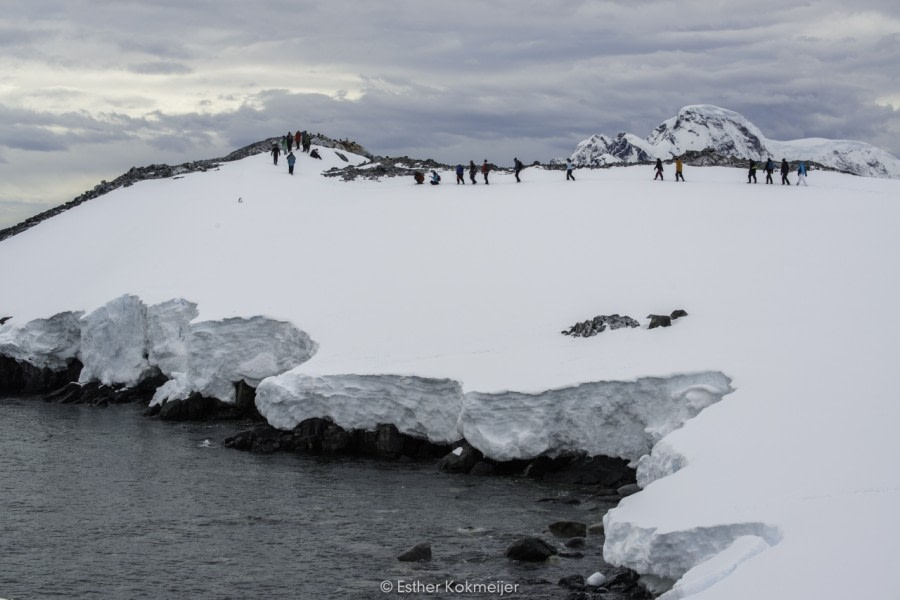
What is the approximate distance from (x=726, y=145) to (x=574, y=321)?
290 ft

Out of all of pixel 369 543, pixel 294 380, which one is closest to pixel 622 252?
pixel 294 380

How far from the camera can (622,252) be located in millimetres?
40781

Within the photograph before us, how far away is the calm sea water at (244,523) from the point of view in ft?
75.3

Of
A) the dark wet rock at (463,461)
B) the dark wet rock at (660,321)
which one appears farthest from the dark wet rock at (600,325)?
the dark wet rock at (463,461)

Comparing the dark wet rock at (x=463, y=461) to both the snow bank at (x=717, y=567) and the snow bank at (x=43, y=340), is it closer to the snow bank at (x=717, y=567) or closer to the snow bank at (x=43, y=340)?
the snow bank at (x=717, y=567)

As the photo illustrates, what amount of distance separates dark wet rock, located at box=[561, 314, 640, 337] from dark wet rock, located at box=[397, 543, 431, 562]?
40.0 feet

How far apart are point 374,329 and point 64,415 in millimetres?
15929

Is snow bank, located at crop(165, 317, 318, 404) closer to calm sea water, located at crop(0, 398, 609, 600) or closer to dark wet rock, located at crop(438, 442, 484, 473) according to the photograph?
calm sea water, located at crop(0, 398, 609, 600)

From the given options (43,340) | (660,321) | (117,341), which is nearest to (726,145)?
(117,341)

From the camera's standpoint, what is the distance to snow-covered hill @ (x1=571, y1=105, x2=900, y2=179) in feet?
388

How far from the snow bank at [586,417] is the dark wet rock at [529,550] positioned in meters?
6.37

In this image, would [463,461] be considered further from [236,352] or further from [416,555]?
[236,352]

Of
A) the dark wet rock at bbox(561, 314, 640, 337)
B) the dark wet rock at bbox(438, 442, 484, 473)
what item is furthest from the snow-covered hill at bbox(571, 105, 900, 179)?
the dark wet rock at bbox(438, 442, 484, 473)

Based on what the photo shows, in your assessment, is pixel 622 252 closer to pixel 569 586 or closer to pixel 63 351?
pixel 569 586
